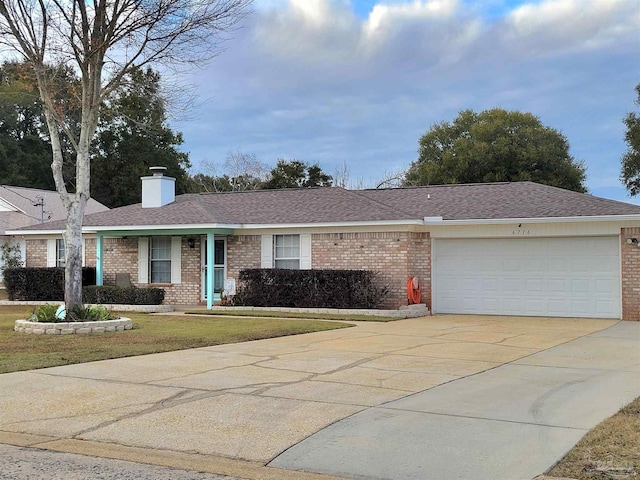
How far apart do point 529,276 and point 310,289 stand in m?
6.05

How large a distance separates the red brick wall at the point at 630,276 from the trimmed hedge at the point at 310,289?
6.23 m

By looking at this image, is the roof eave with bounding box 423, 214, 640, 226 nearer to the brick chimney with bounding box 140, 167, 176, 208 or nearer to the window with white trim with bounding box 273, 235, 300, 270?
the window with white trim with bounding box 273, 235, 300, 270

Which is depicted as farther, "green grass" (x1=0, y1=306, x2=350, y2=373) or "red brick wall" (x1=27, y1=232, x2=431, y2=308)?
"red brick wall" (x1=27, y1=232, x2=431, y2=308)

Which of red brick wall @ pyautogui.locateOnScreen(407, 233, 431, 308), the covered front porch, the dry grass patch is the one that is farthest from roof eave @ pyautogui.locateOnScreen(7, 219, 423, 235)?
the dry grass patch

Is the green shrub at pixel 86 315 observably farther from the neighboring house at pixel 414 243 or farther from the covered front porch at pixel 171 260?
the covered front porch at pixel 171 260

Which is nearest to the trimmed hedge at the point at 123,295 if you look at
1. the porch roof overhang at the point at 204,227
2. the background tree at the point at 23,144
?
the porch roof overhang at the point at 204,227

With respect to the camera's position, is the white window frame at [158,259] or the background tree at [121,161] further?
the background tree at [121,161]

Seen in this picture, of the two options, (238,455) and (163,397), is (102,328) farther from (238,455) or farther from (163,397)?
(238,455)

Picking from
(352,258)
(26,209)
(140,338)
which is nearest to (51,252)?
(352,258)

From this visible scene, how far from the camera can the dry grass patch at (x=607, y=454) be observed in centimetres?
535

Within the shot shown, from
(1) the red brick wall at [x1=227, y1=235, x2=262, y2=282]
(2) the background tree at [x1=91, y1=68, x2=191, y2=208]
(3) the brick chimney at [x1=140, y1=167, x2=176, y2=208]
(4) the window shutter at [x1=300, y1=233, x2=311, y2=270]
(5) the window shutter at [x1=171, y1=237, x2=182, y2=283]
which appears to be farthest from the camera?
(2) the background tree at [x1=91, y1=68, x2=191, y2=208]

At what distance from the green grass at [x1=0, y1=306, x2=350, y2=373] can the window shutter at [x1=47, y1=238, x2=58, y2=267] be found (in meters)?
6.42

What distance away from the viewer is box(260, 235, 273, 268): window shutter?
21953 millimetres

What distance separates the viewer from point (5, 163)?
4853 cm
